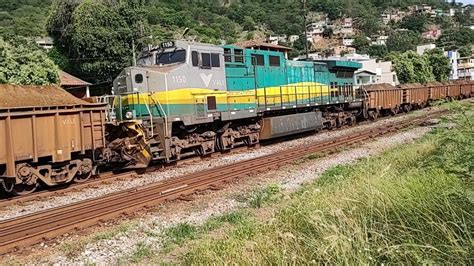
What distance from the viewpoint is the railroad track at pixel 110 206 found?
711 centimetres

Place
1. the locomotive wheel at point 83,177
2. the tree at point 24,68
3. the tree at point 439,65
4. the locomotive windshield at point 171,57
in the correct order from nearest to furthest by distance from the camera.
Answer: the locomotive wheel at point 83,177
the locomotive windshield at point 171,57
the tree at point 24,68
the tree at point 439,65

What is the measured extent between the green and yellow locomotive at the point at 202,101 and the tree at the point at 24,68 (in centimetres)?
827

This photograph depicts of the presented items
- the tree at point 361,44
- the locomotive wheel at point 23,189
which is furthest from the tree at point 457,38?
the locomotive wheel at point 23,189

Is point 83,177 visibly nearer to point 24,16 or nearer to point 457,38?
point 24,16

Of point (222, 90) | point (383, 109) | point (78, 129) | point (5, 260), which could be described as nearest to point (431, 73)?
point (383, 109)

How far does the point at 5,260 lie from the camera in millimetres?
6133

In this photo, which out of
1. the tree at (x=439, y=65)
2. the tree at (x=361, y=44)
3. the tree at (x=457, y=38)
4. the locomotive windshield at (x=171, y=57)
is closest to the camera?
the locomotive windshield at (x=171, y=57)

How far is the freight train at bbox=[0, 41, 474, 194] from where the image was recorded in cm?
1062

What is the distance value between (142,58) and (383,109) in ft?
67.8

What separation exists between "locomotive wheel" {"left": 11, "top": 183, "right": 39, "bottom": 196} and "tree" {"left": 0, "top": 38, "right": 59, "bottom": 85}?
1008cm

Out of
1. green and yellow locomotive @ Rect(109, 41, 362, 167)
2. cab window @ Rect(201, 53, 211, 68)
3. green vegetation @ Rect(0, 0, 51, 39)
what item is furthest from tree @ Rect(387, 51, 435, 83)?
cab window @ Rect(201, 53, 211, 68)

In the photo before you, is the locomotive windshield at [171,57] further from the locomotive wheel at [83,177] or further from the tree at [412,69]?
the tree at [412,69]

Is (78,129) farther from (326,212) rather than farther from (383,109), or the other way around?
(383,109)

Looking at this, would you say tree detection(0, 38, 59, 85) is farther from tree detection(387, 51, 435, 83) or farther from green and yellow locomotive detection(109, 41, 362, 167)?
tree detection(387, 51, 435, 83)
